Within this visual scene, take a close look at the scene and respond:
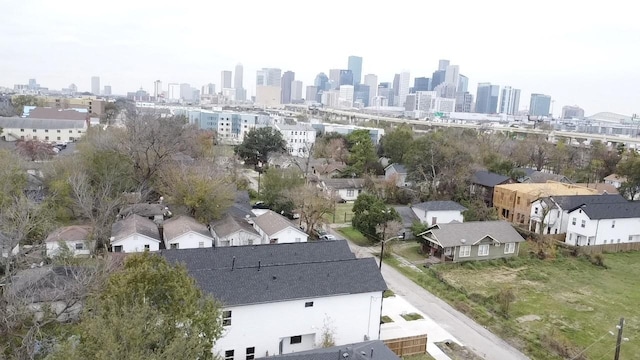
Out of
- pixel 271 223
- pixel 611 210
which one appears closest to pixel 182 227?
pixel 271 223

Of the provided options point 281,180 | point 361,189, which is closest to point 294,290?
point 281,180

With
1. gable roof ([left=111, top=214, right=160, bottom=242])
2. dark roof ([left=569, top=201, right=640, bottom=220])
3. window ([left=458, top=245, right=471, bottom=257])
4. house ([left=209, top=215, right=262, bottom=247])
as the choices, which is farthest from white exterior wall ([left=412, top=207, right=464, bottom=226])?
gable roof ([left=111, top=214, right=160, bottom=242])

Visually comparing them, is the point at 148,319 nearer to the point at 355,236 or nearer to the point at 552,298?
the point at 552,298

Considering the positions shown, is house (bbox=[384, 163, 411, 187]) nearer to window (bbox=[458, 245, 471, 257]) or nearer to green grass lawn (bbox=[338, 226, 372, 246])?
green grass lawn (bbox=[338, 226, 372, 246])

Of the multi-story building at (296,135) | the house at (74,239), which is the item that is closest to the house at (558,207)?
the house at (74,239)

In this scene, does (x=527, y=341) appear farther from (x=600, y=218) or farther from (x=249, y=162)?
(x=249, y=162)

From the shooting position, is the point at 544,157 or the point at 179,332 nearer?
the point at 179,332
